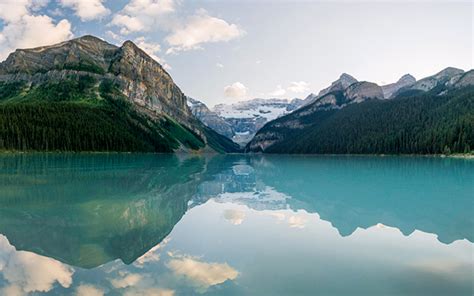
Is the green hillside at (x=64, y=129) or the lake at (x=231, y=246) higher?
the green hillside at (x=64, y=129)

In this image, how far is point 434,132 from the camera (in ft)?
502

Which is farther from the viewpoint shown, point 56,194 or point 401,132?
point 401,132

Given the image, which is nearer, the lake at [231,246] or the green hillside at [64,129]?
the lake at [231,246]

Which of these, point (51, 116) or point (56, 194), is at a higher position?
point (51, 116)

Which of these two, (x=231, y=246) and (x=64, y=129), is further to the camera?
(x=64, y=129)

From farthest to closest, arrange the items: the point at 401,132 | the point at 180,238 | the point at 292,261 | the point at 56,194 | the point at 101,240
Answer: the point at 401,132 < the point at 56,194 < the point at 180,238 < the point at 101,240 < the point at 292,261

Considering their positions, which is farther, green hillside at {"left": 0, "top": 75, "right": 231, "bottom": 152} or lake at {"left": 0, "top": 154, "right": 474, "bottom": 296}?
green hillside at {"left": 0, "top": 75, "right": 231, "bottom": 152}

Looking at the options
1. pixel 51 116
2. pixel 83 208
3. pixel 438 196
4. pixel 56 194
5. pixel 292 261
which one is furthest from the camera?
pixel 51 116

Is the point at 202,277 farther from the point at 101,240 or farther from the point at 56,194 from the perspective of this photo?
the point at 56,194

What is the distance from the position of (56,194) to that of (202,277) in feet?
70.9

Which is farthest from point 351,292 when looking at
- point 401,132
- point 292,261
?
point 401,132

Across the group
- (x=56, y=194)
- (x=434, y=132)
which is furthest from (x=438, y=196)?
(x=434, y=132)

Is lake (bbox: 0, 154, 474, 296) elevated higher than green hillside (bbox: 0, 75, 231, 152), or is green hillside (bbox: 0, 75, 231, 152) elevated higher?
green hillside (bbox: 0, 75, 231, 152)

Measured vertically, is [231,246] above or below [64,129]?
below
